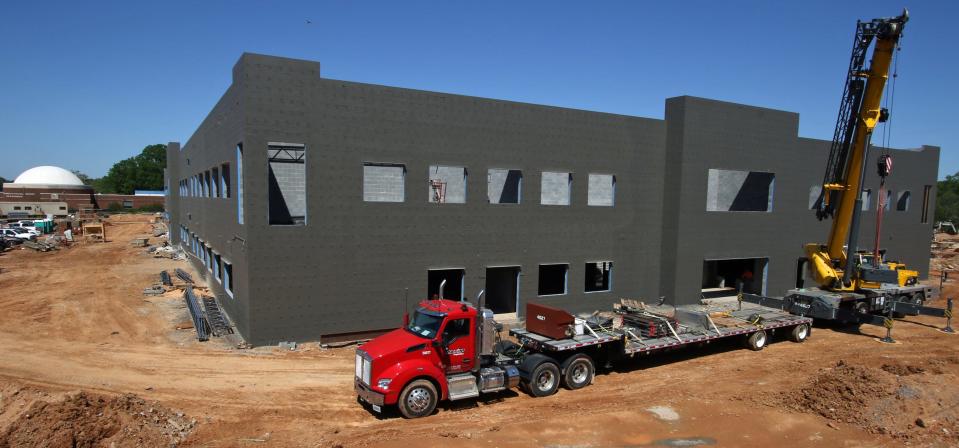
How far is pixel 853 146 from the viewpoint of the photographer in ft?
71.0

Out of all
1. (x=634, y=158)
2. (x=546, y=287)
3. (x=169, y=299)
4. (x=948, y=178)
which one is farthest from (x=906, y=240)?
(x=948, y=178)

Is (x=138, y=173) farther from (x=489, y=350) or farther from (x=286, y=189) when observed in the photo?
(x=489, y=350)

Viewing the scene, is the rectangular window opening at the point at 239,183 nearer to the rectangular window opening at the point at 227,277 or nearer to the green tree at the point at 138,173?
the rectangular window opening at the point at 227,277

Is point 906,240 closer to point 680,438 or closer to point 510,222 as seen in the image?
point 510,222

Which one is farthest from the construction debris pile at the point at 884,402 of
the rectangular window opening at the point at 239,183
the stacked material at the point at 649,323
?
the rectangular window opening at the point at 239,183

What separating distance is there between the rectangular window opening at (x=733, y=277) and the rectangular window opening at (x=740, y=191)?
2.94m

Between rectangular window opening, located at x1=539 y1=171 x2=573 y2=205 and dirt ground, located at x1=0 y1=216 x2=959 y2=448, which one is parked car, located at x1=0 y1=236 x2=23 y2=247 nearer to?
dirt ground, located at x1=0 y1=216 x2=959 y2=448

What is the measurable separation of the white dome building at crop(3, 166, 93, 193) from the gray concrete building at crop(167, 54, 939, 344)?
90.4 m

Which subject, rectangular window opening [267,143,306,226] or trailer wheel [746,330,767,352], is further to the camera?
rectangular window opening [267,143,306,226]

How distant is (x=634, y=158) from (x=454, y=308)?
15.0 m

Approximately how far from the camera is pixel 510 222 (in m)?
21.4

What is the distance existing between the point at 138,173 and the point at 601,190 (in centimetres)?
14265

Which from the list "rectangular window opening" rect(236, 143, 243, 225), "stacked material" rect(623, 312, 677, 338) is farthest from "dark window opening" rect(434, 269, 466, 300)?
"rectangular window opening" rect(236, 143, 243, 225)

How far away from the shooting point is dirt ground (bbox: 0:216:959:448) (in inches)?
419
